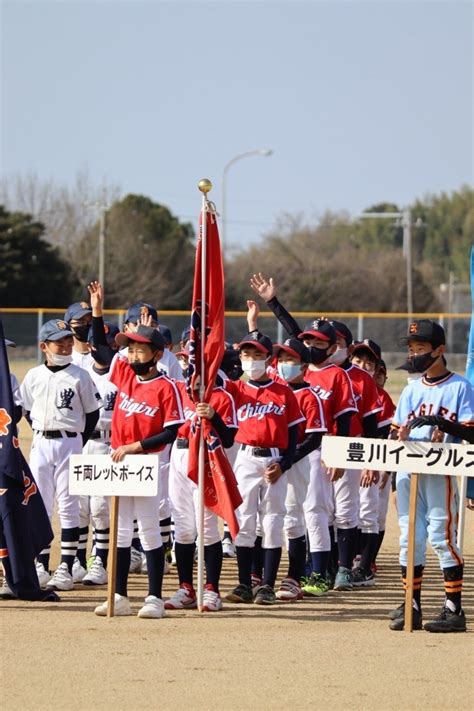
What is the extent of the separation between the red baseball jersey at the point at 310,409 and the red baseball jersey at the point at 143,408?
57.5 inches

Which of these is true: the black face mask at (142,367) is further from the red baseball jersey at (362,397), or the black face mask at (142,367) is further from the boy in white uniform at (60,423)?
the red baseball jersey at (362,397)

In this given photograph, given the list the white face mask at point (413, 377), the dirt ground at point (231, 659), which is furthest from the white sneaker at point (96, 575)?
the white face mask at point (413, 377)

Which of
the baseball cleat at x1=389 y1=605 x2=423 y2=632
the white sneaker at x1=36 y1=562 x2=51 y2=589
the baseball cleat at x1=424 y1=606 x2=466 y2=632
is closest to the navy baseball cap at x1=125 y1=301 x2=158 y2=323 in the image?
the white sneaker at x1=36 y1=562 x2=51 y2=589

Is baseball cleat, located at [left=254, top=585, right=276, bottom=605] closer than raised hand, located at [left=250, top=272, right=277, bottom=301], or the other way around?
baseball cleat, located at [left=254, top=585, right=276, bottom=605]

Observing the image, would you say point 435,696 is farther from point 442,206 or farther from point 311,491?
point 442,206

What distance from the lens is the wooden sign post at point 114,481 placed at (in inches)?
334

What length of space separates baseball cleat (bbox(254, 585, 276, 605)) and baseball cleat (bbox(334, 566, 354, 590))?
974 mm

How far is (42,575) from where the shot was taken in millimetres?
9961

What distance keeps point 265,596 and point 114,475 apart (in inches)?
64.0

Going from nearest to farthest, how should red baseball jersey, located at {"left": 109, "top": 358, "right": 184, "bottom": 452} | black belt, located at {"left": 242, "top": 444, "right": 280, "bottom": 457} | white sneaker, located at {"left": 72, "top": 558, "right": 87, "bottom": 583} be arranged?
1. red baseball jersey, located at {"left": 109, "top": 358, "right": 184, "bottom": 452}
2. black belt, located at {"left": 242, "top": 444, "right": 280, "bottom": 457}
3. white sneaker, located at {"left": 72, "top": 558, "right": 87, "bottom": 583}

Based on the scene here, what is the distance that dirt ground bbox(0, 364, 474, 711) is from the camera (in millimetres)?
6504

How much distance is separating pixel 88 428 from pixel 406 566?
10.1 feet

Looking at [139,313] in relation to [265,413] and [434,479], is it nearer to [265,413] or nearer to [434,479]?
[265,413]

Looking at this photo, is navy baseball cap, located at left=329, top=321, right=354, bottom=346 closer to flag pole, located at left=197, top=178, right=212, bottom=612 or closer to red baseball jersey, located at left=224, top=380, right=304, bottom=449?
red baseball jersey, located at left=224, top=380, right=304, bottom=449
